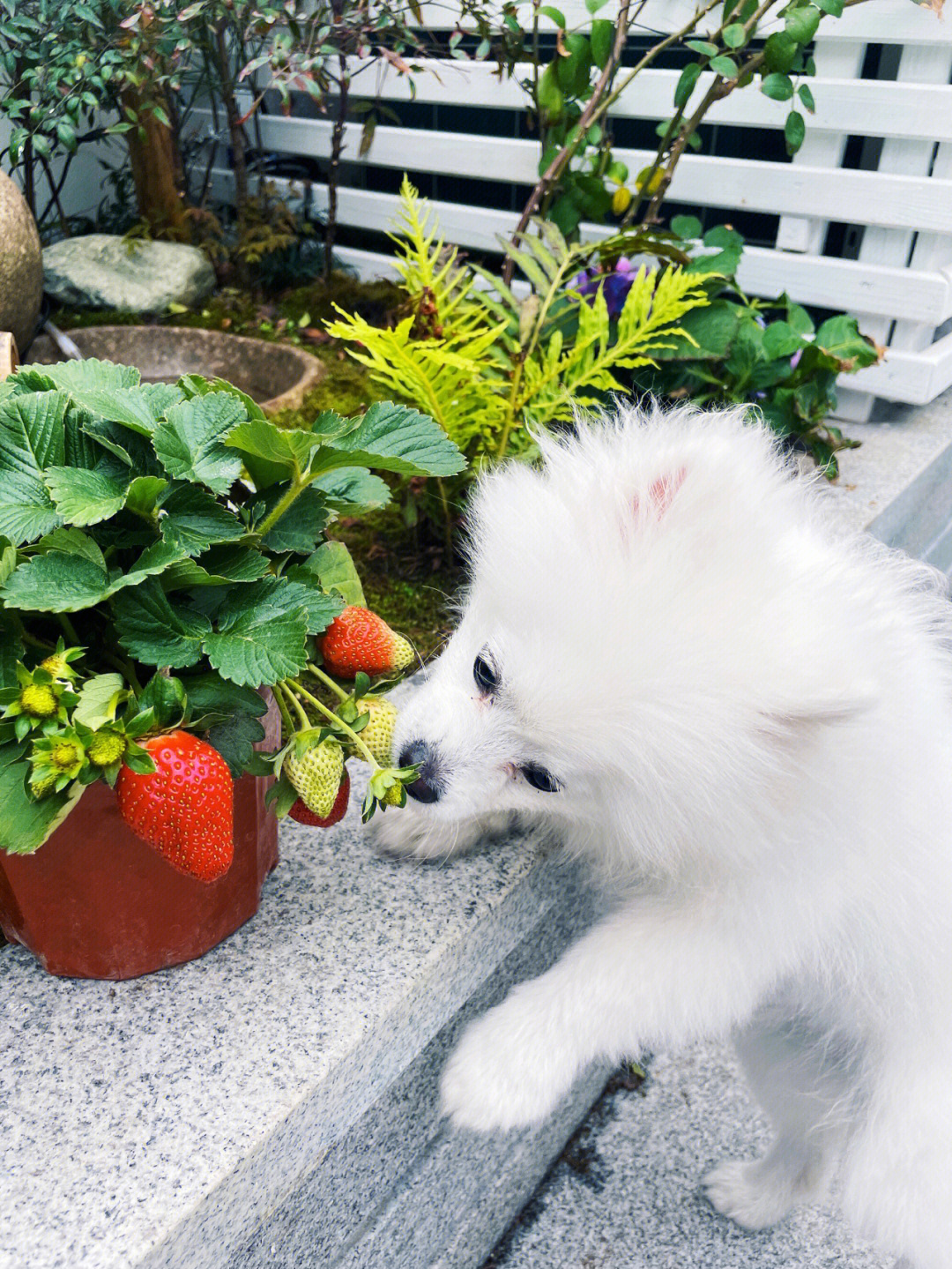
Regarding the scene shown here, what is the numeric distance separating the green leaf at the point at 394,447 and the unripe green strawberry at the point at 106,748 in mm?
335

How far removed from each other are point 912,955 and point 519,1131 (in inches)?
32.6

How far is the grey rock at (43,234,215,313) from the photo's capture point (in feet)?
10.6

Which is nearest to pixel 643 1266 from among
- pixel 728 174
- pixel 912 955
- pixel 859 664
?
pixel 912 955

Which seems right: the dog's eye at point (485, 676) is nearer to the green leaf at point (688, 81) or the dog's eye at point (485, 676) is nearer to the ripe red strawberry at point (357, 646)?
the ripe red strawberry at point (357, 646)

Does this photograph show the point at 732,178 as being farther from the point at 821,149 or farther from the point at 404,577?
the point at 404,577

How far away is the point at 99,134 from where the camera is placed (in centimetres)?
316

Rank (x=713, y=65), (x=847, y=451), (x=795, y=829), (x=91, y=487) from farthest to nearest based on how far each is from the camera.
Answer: (x=847, y=451), (x=713, y=65), (x=795, y=829), (x=91, y=487)

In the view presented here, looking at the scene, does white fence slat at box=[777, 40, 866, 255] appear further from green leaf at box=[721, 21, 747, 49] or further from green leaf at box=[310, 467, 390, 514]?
green leaf at box=[310, 467, 390, 514]

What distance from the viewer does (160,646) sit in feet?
3.07

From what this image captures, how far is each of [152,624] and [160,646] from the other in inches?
1.1

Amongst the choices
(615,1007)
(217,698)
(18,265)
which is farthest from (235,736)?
(18,265)

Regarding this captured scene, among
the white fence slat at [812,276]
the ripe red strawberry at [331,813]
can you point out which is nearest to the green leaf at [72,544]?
the ripe red strawberry at [331,813]

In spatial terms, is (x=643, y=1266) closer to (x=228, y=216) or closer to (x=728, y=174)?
(x=728, y=174)

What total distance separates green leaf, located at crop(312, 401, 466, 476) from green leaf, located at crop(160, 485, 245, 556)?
108 mm
